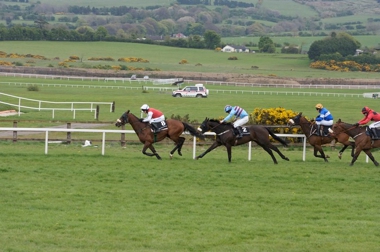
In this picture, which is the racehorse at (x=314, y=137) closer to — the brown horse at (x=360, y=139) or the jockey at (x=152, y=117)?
the brown horse at (x=360, y=139)

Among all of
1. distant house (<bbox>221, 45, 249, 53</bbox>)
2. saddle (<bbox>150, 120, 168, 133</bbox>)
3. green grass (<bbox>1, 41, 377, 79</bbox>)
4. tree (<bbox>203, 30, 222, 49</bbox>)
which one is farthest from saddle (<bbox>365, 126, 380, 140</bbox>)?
tree (<bbox>203, 30, 222, 49</bbox>)

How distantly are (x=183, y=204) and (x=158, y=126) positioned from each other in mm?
6138

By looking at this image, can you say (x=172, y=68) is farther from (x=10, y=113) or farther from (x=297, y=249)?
(x=297, y=249)

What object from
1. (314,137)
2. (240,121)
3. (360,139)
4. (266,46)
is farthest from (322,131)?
(266,46)

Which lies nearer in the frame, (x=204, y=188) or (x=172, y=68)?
(x=204, y=188)

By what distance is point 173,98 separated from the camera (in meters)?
56.0

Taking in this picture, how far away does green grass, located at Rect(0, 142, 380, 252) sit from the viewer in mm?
11680

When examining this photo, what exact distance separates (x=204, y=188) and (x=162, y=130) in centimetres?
441

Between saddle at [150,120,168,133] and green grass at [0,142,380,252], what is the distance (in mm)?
786

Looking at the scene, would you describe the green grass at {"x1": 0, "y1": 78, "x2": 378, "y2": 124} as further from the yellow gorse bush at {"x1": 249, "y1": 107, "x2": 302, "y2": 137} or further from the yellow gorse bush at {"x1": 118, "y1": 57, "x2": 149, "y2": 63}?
the yellow gorse bush at {"x1": 118, "y1": 57, "x2": 149, "y2": 63}

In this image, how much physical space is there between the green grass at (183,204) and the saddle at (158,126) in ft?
2.58

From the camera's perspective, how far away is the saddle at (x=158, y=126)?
20234 mm

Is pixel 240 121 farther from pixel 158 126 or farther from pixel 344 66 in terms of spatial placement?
pixel 344 66

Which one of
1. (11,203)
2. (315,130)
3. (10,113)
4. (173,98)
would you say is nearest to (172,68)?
(173,98)
